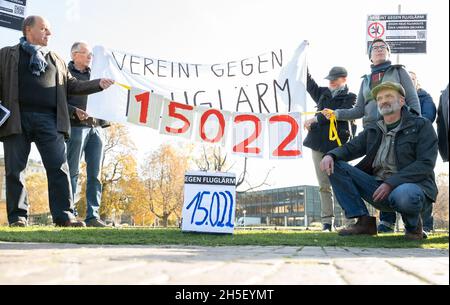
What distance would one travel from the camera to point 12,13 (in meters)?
6.62

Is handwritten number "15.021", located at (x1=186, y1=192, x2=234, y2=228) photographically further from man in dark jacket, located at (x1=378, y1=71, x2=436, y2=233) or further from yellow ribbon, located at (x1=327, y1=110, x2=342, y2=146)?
man in dark jacket, located at (x1=378, y1=71, x2=436, y2=233)

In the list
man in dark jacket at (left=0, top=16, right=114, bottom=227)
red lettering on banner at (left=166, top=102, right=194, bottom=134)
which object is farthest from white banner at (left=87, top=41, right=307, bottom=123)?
man in dark jacket at (left=0, top=16, right=114, bottom=227)

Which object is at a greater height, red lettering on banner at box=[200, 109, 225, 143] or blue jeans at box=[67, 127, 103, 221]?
red lettering on banner at box=[200, 109, 225, 143]

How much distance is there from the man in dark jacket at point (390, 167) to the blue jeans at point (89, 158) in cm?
325

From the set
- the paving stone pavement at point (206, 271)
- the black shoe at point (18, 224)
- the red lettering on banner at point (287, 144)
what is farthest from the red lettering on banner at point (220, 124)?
the paving stone pavement at point (206, 271)

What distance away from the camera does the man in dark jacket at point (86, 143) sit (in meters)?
6.00

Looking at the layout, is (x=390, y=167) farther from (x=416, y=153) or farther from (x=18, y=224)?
(x=18, y=224)

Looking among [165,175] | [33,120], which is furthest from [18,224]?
[165,175]

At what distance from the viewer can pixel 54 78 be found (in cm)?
504

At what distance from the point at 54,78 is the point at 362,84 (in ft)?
12.1

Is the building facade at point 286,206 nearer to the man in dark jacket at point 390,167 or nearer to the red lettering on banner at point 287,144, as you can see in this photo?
the red lettering on banner at point 287,144

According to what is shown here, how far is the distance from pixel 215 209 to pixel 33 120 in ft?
7.36

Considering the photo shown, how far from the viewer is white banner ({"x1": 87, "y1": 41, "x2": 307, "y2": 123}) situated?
6449 millimetres
